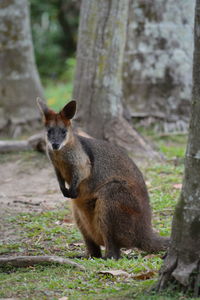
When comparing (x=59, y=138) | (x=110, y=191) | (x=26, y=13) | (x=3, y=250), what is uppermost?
(x=26, y=13)

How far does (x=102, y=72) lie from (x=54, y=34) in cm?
1161

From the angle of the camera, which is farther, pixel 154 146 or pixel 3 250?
pixel 154 146

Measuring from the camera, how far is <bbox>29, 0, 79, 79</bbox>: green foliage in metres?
19.4

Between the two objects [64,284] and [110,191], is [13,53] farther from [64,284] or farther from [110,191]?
[64,284]

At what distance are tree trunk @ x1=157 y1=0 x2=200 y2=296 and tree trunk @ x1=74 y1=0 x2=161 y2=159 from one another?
518cm

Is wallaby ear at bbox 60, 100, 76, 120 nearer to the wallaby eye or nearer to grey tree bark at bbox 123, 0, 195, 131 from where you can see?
the wallaby eye

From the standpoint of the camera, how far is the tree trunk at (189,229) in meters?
3.87

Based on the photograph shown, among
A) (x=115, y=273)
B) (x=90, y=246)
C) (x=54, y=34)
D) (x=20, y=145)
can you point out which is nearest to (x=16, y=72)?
(x=20, y=145)

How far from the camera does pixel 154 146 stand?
32.2 ft

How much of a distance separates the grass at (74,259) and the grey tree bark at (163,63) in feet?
4.79

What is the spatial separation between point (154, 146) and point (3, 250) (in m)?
4.53

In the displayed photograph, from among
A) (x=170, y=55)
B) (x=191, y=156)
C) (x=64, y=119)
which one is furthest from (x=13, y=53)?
(x=191, y=156)

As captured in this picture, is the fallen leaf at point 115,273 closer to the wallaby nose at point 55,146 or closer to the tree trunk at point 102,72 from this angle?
the wallaby nose at point 55,146

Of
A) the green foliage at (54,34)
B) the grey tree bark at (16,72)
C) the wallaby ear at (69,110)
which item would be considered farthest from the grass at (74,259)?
the green foliage at (54,34)
